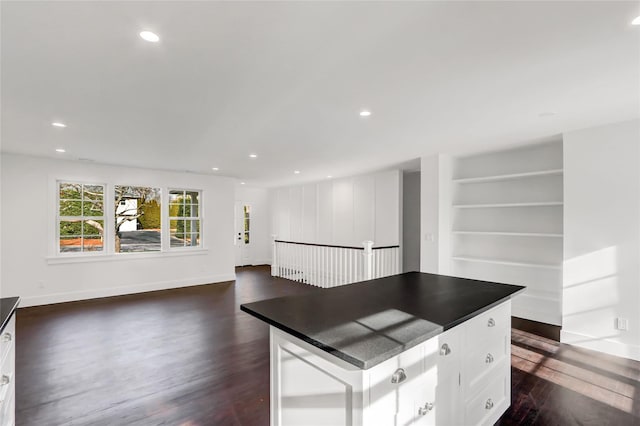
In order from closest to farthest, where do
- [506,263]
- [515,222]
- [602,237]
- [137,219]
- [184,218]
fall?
[602,237], [506,263], [515,222], [137,219], [184,218]

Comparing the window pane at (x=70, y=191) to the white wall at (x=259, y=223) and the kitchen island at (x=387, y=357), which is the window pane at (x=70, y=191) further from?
the kitchen island at (x=387, y=357)

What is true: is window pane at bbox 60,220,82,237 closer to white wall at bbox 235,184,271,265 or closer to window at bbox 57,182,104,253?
window at bbox 57,182,104,253

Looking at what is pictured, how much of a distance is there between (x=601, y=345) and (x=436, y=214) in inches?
96.2

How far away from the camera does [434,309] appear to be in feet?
5.84

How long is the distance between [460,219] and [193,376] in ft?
14.7

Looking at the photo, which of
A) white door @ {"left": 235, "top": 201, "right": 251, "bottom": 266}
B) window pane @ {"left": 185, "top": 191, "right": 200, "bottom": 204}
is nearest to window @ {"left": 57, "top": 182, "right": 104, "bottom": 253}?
window pane @ {"left": 185, "top": 191, "right": 200, "bottom": 204}

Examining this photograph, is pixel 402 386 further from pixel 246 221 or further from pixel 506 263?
pixel 246 221

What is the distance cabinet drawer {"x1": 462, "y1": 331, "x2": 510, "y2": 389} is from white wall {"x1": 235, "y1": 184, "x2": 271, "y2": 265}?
8.63 m

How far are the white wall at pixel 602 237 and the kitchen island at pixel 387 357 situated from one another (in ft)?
7.08

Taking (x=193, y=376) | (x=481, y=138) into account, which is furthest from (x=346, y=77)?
(x=193, y=376)

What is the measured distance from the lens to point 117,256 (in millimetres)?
6125

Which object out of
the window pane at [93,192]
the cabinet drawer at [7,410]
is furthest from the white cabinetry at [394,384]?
the window pane at [93,192]

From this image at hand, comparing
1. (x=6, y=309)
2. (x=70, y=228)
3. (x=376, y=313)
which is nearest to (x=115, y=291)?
(x=70, y=228)

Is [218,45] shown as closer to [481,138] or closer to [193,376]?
[193,376]
